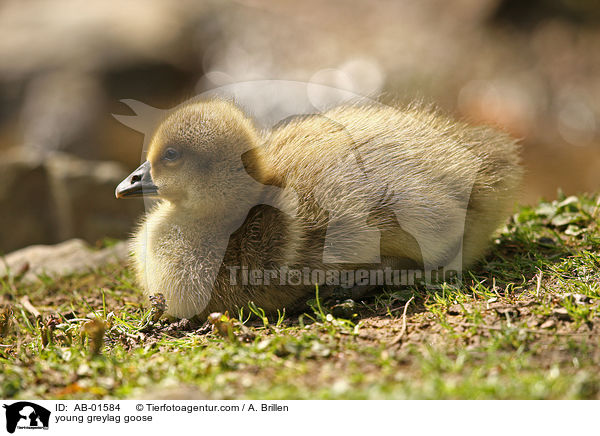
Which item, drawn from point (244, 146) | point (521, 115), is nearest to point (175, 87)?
point (521, 115)

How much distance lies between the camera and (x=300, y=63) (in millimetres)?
10930

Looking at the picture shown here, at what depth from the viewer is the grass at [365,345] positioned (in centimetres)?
224

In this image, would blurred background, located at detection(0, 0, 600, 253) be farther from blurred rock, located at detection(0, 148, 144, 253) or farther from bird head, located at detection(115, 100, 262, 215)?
bird head, located at detection(115, 100, 262, 215)

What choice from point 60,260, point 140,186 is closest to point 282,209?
point 140,186

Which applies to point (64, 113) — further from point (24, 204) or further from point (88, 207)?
point (88, 207)

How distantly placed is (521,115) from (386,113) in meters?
6.30

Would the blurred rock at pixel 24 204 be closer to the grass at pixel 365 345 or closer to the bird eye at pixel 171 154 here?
the grass at pixel 365 345
